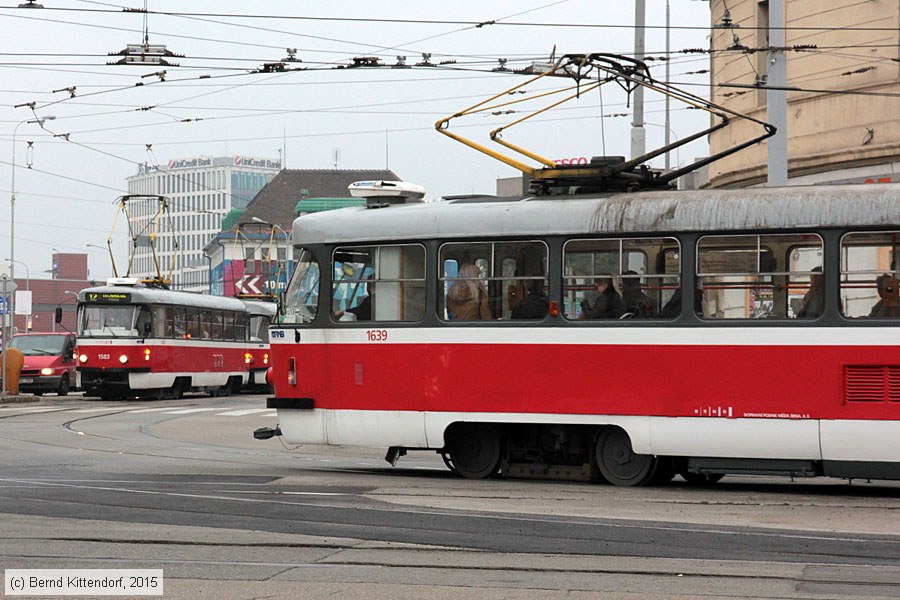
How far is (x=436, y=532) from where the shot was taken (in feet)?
34.2

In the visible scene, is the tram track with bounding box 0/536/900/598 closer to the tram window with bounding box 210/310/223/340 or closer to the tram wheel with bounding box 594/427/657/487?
the tram wheel with bounding box 594/427/657/487

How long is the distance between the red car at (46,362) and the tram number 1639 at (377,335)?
27461 millimetres

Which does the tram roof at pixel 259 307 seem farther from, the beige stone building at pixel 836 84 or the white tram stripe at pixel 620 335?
the white tram stripe at pixel 620 335

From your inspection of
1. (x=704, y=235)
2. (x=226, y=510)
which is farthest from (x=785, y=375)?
(x=226, y=510)

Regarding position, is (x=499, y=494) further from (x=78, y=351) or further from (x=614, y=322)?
(x=78, y=351)

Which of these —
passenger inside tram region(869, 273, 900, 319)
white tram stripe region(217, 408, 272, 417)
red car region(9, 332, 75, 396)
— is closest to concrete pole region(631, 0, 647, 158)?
white tram stripe region(217, 408, 272, 417)

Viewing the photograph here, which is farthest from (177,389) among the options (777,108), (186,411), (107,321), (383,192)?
(383,192)

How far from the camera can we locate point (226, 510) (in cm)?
1166

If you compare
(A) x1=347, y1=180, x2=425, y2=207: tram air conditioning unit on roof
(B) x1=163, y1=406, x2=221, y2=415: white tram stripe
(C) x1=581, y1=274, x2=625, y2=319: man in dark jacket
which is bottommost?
(B) x1=163, y1=406, x2=221, y2=415: white tram stripe

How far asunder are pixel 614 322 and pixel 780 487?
8.22ft

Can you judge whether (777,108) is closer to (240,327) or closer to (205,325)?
(205,325)

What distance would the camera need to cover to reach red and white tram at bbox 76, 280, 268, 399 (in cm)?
3528

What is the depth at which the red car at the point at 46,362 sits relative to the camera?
40.1m

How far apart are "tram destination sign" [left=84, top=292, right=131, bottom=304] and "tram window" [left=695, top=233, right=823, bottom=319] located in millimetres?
24545
